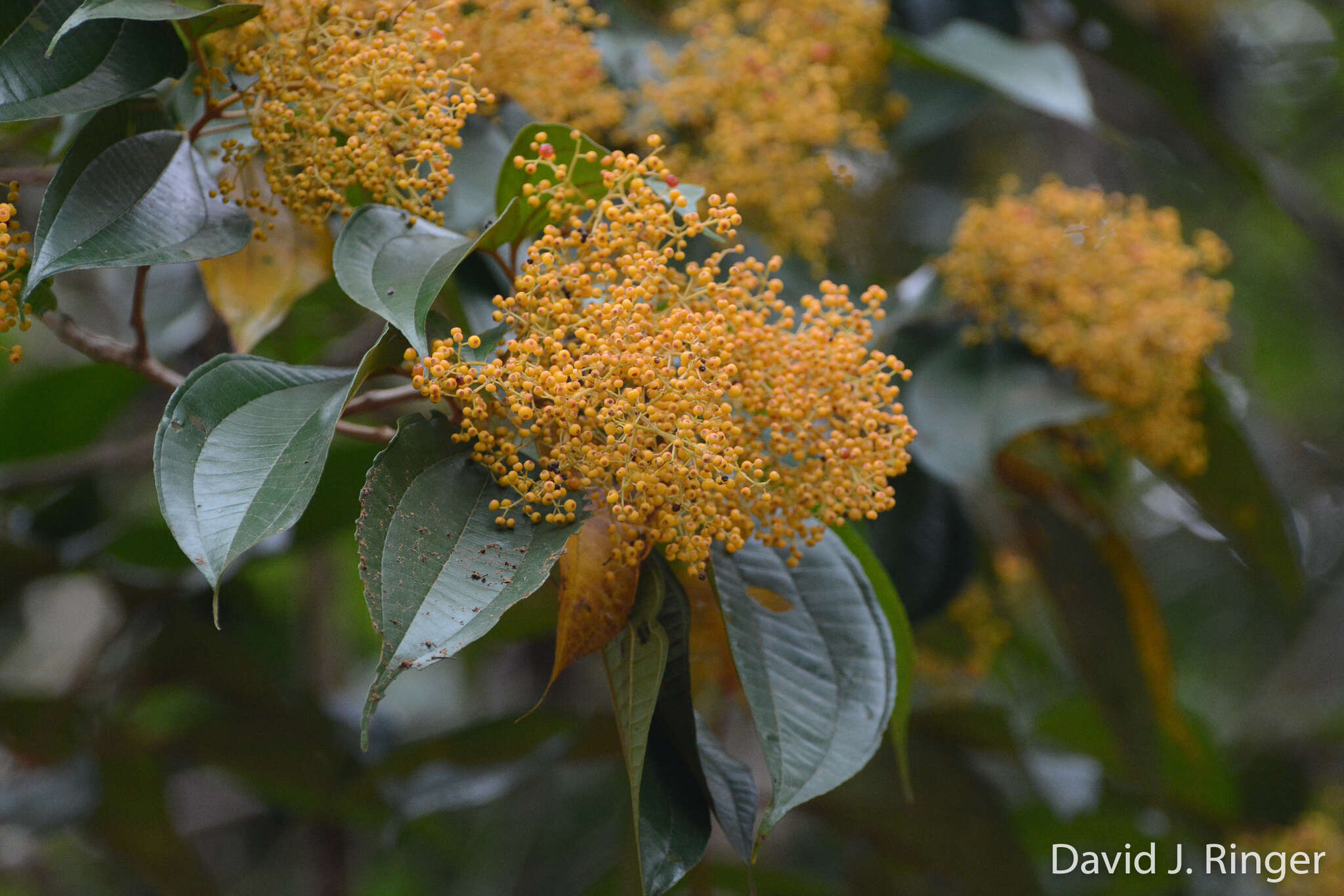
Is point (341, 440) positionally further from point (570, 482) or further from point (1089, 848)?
point (1089, 848)

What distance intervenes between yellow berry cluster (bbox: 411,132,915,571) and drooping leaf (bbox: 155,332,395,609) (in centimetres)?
10

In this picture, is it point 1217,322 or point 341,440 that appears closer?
point 1217,322

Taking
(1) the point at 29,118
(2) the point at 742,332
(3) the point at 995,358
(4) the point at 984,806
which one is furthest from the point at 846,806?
(1) the point at 29,118

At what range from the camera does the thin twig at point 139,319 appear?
0.91 metres

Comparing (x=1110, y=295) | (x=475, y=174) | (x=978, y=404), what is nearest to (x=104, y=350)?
(x=475, y=174)

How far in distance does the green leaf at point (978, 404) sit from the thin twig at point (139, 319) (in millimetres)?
921

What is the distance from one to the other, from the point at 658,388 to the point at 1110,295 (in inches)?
37.1

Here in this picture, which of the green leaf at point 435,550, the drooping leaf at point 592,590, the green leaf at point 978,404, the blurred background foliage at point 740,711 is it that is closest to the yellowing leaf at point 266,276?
the blurred background foliage at point 740,711

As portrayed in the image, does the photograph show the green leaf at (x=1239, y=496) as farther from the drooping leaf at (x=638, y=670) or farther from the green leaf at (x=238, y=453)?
the green leaf at (x=238, y=453)

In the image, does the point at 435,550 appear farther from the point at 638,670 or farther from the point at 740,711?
the point at 740,711

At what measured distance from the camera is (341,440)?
66.4 inches

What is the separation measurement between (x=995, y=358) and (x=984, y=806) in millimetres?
714

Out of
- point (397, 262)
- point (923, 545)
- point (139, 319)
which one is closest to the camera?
point (397, 262)

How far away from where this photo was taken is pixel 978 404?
4.86ft
